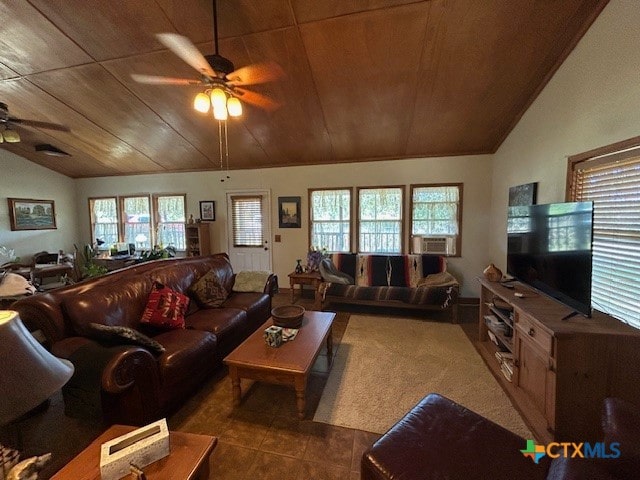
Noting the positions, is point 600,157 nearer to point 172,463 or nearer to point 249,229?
point 172,463

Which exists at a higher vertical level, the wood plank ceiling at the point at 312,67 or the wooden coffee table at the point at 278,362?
the wood plank ceiling at the point at 312,67

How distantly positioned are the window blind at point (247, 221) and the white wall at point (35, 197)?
411 centimetres

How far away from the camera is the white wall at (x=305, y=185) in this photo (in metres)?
4.54

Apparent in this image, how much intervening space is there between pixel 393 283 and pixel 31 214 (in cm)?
743

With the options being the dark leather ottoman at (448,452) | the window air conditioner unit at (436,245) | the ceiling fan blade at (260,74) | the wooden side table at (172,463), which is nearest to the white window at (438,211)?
the window air conditioner unit at (436,245)

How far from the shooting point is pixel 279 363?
6.46ft

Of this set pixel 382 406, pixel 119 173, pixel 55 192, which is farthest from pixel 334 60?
pixel 55 192

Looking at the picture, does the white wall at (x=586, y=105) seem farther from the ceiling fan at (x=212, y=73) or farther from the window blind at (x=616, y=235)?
the ceiling fan at (x=212, y=73)

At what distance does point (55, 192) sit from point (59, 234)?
950 mm

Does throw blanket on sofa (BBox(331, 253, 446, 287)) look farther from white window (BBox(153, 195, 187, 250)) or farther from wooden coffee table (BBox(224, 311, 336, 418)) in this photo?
white window (BBox(153, 195, 187, 250))

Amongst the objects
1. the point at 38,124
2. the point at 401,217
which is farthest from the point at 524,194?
the point at 38,124

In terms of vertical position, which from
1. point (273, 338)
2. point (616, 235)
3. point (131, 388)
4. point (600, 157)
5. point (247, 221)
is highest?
point (600, 157)

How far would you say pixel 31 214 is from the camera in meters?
5.61

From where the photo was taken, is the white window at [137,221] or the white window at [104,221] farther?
the white window at [104,221]
